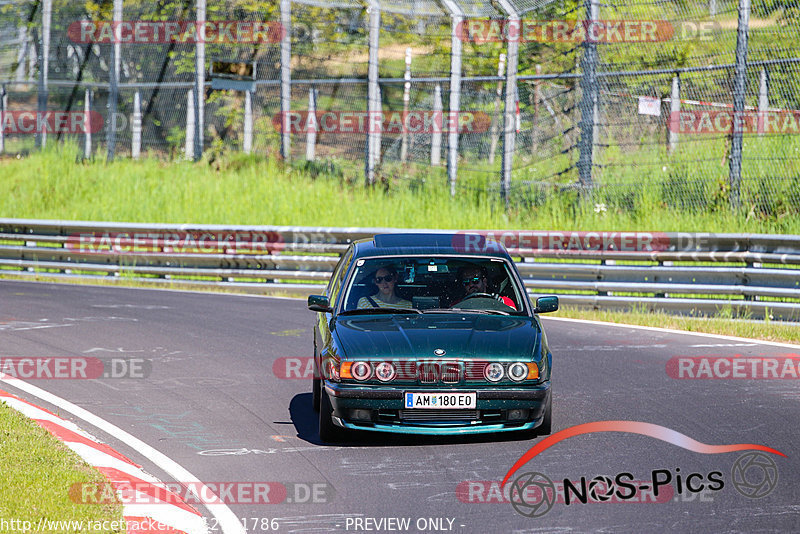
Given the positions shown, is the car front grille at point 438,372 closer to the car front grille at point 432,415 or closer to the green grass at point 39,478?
the car front grille at point 432,415

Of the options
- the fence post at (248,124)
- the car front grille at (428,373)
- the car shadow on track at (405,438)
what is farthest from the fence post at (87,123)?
the car front grille at (428,373)

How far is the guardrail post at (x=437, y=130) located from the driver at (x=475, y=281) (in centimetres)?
1205

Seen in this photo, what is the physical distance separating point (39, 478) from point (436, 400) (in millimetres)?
2626

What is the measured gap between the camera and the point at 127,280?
20.2 m

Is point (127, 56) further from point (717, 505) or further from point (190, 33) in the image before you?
point (717, 505)

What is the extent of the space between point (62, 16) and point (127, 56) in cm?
315

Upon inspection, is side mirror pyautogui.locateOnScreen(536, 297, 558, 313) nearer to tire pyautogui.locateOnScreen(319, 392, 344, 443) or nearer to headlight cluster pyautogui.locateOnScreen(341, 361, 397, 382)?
headlight cluster pyautogui.locateOnScreen(341, 361, 397, 382)

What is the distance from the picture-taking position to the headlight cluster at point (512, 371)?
7.79 m

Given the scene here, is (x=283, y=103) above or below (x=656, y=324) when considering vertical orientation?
above

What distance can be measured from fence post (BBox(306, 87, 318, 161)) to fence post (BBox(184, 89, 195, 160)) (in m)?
2.68

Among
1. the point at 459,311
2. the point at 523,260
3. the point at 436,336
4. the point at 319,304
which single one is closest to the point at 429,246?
the point at 459,311

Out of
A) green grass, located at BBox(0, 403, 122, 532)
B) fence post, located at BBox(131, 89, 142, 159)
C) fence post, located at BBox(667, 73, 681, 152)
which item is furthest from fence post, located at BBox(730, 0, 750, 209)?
fence post, located at BBox(131, 89, 142, 159)

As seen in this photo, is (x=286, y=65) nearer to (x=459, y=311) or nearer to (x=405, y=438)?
(x=459, y=311)

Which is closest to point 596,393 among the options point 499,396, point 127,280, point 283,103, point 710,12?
point 499,396
